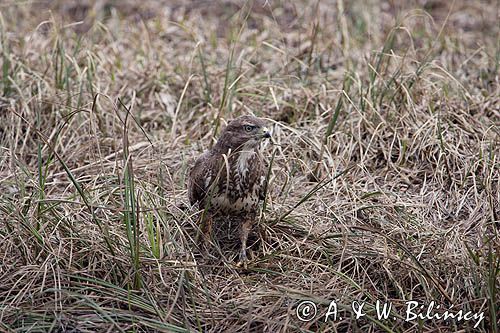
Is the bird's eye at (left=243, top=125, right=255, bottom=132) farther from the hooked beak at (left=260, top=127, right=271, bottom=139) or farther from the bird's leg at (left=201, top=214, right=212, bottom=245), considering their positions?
the bird's leg at (left=201, top=214, right=212, bottom=245)

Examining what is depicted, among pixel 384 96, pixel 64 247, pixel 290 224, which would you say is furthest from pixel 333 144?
pixel 64 247

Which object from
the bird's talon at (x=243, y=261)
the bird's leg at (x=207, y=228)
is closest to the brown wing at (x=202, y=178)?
the bird's leg at (x=207, y=228)

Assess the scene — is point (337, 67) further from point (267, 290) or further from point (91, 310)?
point (91, 310)

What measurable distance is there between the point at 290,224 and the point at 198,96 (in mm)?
2084

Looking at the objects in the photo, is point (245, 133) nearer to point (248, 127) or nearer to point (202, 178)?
point (248, 127)

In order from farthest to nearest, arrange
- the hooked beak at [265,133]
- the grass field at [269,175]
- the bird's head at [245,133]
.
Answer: the bird's head at [245,133]
the hooked beak at [265,133]
the grass field at [269,175]

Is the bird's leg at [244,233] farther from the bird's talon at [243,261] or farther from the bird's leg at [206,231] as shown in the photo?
the bird's leg at [206,231]

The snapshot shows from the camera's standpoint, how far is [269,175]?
15.7 feet

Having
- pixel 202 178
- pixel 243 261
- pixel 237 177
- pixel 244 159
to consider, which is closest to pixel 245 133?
pixel 244 159

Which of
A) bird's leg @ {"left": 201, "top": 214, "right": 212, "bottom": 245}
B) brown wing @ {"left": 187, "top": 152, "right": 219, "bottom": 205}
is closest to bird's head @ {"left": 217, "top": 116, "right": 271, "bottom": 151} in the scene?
brown wing @ {"left": 187, "top": 152, "right": 219, "bottom": 205}

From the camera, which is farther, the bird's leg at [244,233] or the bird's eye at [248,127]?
the bird's leg at [244,233]

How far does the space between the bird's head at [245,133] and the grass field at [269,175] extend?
1.56 ft

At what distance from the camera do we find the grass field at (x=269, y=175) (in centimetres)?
427

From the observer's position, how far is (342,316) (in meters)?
4.32
